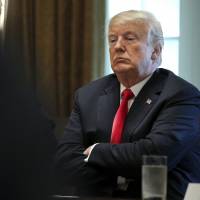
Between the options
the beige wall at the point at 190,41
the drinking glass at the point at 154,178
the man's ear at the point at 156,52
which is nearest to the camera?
the drinking glass at the point at 154,178

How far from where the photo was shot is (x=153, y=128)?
2.03 metres

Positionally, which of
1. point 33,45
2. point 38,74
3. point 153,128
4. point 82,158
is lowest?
point 82,158

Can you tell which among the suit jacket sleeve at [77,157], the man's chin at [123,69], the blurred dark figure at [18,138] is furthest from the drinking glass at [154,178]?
the man's chin at [123,69]

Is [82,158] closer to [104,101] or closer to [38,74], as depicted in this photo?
[104,101]

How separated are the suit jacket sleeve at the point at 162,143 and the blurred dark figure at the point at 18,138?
1429mm

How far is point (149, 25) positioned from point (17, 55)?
184cm

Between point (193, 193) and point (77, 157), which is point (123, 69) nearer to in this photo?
point (77, 157)

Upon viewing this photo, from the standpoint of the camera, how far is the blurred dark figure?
0.49 m

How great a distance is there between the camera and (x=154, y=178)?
1.25 m

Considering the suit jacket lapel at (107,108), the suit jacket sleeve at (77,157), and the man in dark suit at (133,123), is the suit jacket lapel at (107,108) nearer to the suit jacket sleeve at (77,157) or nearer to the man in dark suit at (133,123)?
the man in dark suit at (133,123)

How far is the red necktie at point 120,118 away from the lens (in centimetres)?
214

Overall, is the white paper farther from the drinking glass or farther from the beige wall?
the beige wall

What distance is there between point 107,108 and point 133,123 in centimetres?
19

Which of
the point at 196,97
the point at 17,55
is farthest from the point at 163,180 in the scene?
the point at 196,97
